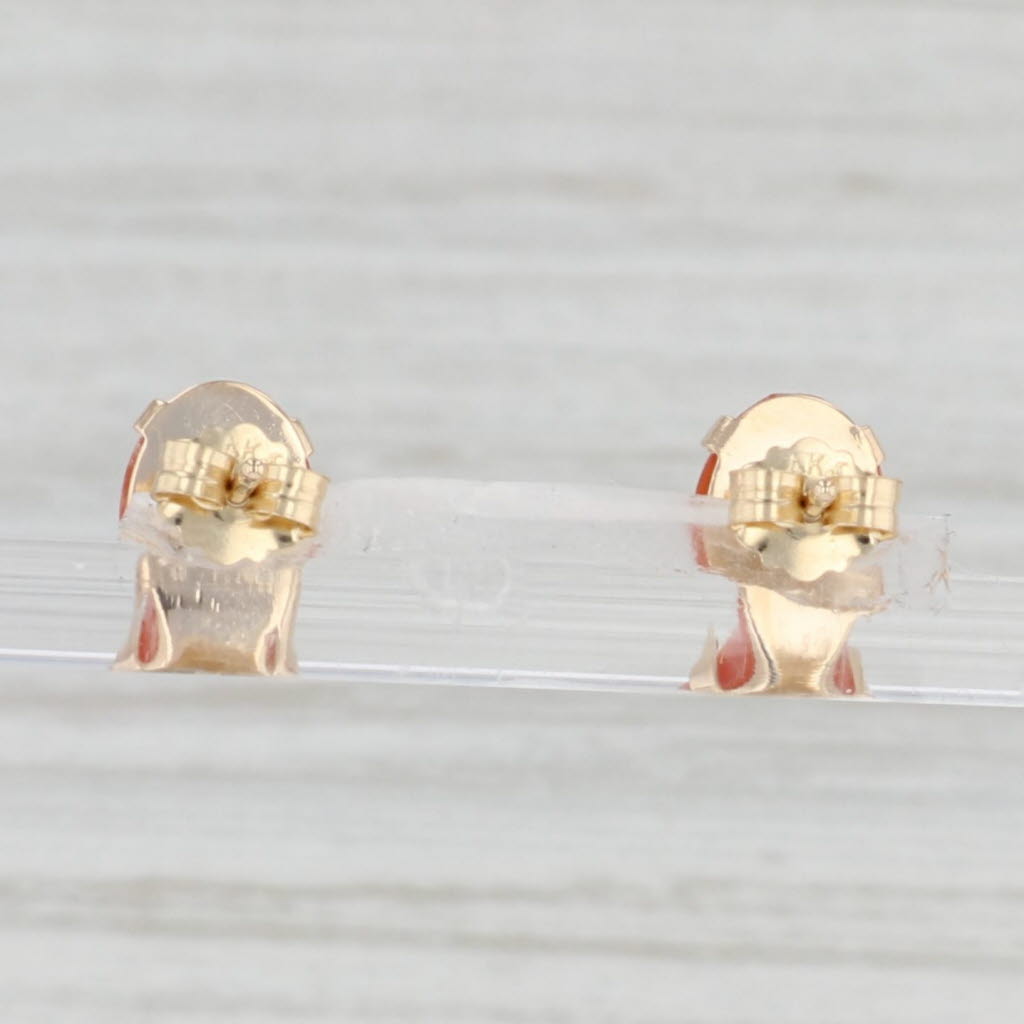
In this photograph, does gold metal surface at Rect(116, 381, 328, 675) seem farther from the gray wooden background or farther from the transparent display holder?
the gray wooden background

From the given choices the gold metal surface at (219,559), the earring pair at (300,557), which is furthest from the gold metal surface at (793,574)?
the gold metal surface at (219,559)

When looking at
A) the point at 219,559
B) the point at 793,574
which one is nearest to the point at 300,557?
the point at 219,559

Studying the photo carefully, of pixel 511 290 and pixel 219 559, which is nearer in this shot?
pixel 219 559

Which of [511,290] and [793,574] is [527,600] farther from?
[511,290]

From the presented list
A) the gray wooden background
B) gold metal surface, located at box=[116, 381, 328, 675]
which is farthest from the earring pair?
the gray wooden background

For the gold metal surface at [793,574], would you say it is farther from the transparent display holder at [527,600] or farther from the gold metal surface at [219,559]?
the gold metal surface at [219,559]

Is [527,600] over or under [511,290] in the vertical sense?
under
